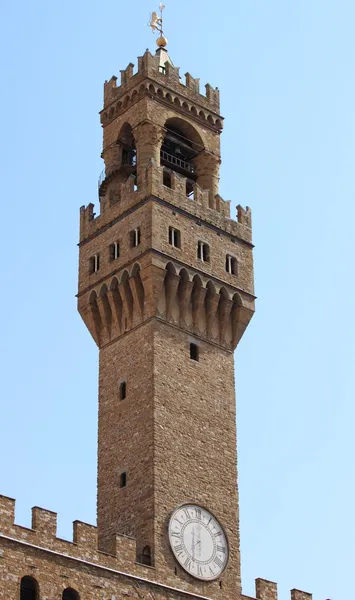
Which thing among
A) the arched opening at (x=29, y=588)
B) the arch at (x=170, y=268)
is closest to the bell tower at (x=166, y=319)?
the arch at (x=170, y=268)

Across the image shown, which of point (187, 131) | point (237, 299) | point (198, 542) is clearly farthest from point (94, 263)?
point (198, 542)

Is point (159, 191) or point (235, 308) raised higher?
point (159, 191)

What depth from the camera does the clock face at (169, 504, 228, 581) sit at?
4156 centimetres

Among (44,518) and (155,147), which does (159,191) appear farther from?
(44,518)

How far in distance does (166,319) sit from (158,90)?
9528mm

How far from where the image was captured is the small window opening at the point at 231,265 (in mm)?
47869

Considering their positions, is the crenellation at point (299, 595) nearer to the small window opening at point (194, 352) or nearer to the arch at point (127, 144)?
the small window opening at point (194, 352)

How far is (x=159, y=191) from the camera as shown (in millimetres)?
46500

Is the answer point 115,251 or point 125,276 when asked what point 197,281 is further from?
point 115,251

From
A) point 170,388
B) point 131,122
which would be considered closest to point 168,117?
point 131,122

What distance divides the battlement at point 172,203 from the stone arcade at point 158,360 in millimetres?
49

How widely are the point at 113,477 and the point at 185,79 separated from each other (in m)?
16.3

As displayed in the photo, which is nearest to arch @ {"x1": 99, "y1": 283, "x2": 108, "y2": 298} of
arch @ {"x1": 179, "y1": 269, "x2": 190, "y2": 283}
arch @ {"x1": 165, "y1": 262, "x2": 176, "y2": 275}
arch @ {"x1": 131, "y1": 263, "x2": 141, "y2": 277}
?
arch @ {"x1": 131, "y1": 263, "x2": 141, "y2": 277}

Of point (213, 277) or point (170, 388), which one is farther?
point (213, 277)
